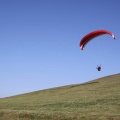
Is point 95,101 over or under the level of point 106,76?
under

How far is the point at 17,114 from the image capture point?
2902 centimetres

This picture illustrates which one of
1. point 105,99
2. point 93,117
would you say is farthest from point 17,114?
point 105,99

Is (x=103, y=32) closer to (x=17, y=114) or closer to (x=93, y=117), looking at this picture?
(x=93, y=117)

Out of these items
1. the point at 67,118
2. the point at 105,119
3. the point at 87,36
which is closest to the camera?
the point at 105,119

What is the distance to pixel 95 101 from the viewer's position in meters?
36.3

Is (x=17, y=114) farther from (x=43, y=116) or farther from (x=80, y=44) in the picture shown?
(x=80, y=44)

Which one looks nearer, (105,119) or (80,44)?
(105,119)

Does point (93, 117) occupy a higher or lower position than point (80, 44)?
lower

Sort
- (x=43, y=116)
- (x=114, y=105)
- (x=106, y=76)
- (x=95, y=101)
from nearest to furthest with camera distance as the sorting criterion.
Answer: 1. (x=43, y=116)
2. (x=114, y=105)
3. (x=95, y=101)
4. (x=106, y=76)

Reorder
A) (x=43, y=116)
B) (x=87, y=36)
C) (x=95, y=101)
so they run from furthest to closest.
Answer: (x=95, y=101)
(x=87, y=36)
(x=43, y=116)

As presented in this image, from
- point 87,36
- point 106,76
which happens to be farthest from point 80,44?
point 106,76

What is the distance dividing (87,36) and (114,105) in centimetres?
768

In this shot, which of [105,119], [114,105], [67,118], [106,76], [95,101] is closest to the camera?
[105,119]

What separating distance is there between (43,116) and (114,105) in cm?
815
